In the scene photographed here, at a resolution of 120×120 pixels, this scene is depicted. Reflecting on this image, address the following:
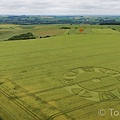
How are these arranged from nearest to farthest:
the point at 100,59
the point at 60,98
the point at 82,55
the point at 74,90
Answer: the point at 60,98, the point at 74,90, the point at 100,59, the point at 82,55

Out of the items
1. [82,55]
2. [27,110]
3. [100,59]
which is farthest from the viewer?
[82,55]

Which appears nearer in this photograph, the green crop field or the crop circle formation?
the green crop field

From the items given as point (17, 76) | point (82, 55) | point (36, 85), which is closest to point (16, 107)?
point (36, 85)

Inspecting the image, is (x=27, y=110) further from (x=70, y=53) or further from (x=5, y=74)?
(x=70, y=53)

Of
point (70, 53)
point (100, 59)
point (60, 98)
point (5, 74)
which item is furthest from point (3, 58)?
point (60, 98)

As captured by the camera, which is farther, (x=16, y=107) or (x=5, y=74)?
(x=5, y=74)

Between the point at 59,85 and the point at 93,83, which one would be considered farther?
the point at 93,83

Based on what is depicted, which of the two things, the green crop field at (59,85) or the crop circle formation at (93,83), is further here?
the crop circle formation at (93,83)

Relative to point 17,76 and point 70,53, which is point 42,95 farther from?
point 70,53
